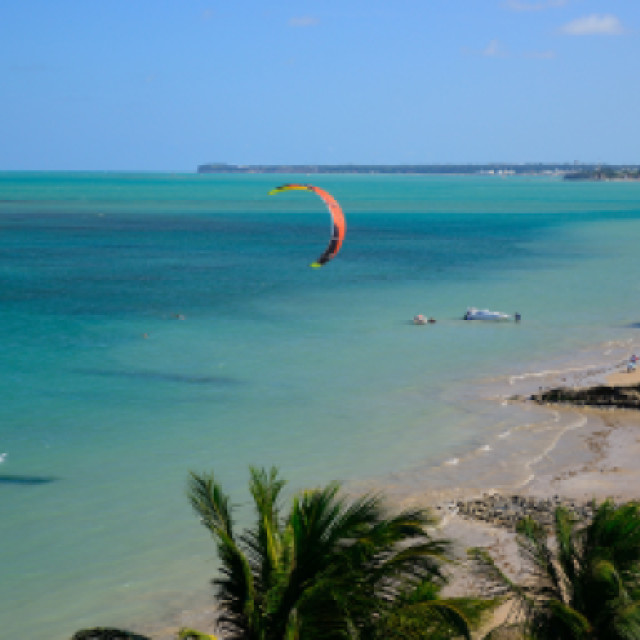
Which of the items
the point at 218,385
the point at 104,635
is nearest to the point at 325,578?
the point at 104,635

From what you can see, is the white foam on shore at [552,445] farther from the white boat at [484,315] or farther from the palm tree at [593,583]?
the white boat at [484,315]

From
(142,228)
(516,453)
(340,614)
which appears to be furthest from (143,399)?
(142,228)

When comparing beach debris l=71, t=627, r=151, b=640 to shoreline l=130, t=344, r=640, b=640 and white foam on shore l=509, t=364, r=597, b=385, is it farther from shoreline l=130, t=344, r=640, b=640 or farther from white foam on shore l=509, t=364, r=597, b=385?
white foam on shore l=509, t=364, r=597, b=385

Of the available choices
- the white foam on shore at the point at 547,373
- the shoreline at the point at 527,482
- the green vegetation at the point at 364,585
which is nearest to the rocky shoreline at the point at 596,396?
the shoreline at the point at 527,482

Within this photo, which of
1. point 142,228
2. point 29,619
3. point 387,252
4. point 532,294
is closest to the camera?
point 29,619

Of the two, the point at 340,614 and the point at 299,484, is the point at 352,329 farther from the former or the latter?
the point at 340,614

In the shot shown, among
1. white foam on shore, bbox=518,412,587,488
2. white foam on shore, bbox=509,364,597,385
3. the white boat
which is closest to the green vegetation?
white foam on shore, bbox=518,412,587,488
